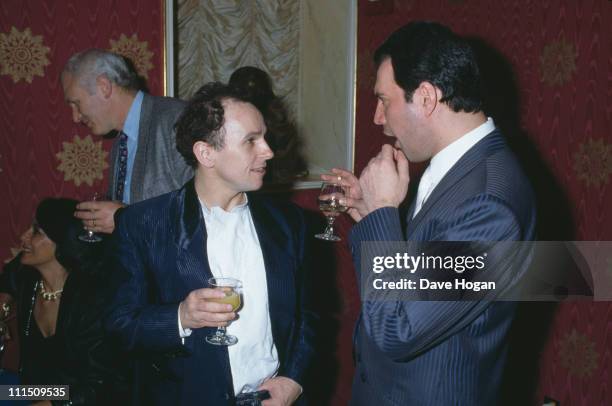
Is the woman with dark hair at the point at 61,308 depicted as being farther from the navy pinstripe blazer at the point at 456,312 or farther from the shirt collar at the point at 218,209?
the navy pinstripe blazer at the point at 456,312

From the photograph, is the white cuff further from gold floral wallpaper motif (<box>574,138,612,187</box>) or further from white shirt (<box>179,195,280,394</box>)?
gold floral wallpaper motif (<box>574,138,612,187</box>)

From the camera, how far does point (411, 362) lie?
154cm

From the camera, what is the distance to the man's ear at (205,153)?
1.95m

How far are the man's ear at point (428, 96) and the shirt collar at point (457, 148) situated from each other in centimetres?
12

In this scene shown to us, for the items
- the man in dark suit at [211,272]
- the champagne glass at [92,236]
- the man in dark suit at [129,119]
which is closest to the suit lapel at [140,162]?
the man in dark suit at [129,119]

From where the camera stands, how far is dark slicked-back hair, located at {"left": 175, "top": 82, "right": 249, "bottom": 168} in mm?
1942

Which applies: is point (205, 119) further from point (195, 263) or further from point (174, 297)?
point (174, 297)

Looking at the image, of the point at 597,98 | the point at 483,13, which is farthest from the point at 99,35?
the point at 597,98

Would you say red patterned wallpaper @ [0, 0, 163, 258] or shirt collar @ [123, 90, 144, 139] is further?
red patterned wallpaper @ [0, 0, 163, 258]

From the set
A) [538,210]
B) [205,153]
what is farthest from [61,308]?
[538,210]

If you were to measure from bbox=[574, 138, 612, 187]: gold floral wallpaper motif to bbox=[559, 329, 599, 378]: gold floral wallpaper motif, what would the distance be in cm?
75

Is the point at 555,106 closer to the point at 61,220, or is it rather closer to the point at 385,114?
the point at 385,114

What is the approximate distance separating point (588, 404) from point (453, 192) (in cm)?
186

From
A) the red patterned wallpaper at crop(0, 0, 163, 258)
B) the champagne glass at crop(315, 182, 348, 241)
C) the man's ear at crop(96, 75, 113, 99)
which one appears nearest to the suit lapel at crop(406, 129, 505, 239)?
the champagne glass at crop(315, 182, 348, 241)
